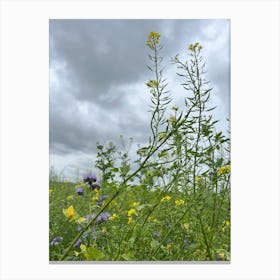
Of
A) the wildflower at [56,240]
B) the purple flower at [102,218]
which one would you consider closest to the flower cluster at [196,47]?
the purple flower at [102,218]

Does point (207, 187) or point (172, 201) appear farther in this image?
point (172, 201)

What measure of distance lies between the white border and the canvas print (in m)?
0.04

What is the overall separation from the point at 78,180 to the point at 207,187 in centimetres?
61

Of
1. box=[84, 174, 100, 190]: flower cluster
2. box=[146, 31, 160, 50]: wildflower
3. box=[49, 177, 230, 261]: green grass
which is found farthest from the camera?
box=[146, 31, 160, 50]: wildflower

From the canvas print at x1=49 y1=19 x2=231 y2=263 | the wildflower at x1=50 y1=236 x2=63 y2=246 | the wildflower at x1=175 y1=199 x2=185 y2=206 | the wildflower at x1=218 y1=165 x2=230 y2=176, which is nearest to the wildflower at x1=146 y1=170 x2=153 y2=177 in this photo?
the canvas print at x1=49 y1=19 x2=231 y2=263

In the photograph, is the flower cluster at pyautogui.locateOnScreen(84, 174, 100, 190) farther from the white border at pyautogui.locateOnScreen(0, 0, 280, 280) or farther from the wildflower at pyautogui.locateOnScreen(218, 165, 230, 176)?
the wildflower at pyautogui.locateOnScreen(218, 165, 230, 176)

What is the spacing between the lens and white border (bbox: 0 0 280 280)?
6.20 feet
